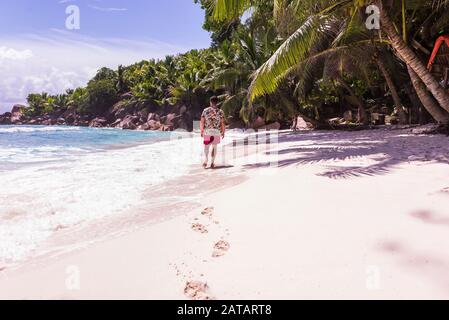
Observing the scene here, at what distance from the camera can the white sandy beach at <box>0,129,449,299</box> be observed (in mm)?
1932

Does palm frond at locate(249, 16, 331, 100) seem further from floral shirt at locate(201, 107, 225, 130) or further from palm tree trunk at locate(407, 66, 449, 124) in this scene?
palm tree trunk at locate(407, 66, 449, 124)

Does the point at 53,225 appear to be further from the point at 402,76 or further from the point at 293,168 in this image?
the point at 402,76

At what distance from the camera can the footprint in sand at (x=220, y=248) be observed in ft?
7.98

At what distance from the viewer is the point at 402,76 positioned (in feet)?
51.3

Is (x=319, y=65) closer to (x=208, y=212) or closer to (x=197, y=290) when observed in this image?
(x=208, y=212)

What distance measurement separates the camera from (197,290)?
6.44 ft

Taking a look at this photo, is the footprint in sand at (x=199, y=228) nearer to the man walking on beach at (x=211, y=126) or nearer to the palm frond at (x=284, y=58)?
the man walking on beach at (x=211, y=126)

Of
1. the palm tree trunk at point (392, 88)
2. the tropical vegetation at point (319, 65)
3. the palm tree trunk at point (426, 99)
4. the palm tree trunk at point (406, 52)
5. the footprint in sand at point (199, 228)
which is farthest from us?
the palm tree trunk at point (392, 88)

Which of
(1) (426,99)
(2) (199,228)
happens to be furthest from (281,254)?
(1) (426,99)

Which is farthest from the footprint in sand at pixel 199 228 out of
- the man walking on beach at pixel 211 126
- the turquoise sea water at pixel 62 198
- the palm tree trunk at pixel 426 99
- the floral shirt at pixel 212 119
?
the palm tree trunk at pixel 426 99

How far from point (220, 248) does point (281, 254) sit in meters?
0.49

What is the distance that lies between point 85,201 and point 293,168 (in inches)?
132

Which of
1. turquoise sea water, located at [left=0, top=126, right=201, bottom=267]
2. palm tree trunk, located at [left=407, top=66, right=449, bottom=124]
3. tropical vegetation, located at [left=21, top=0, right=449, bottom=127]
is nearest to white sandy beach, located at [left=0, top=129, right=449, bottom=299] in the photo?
turquoise sea water, located at [left=0, top=126, right=201, bottom=267]
